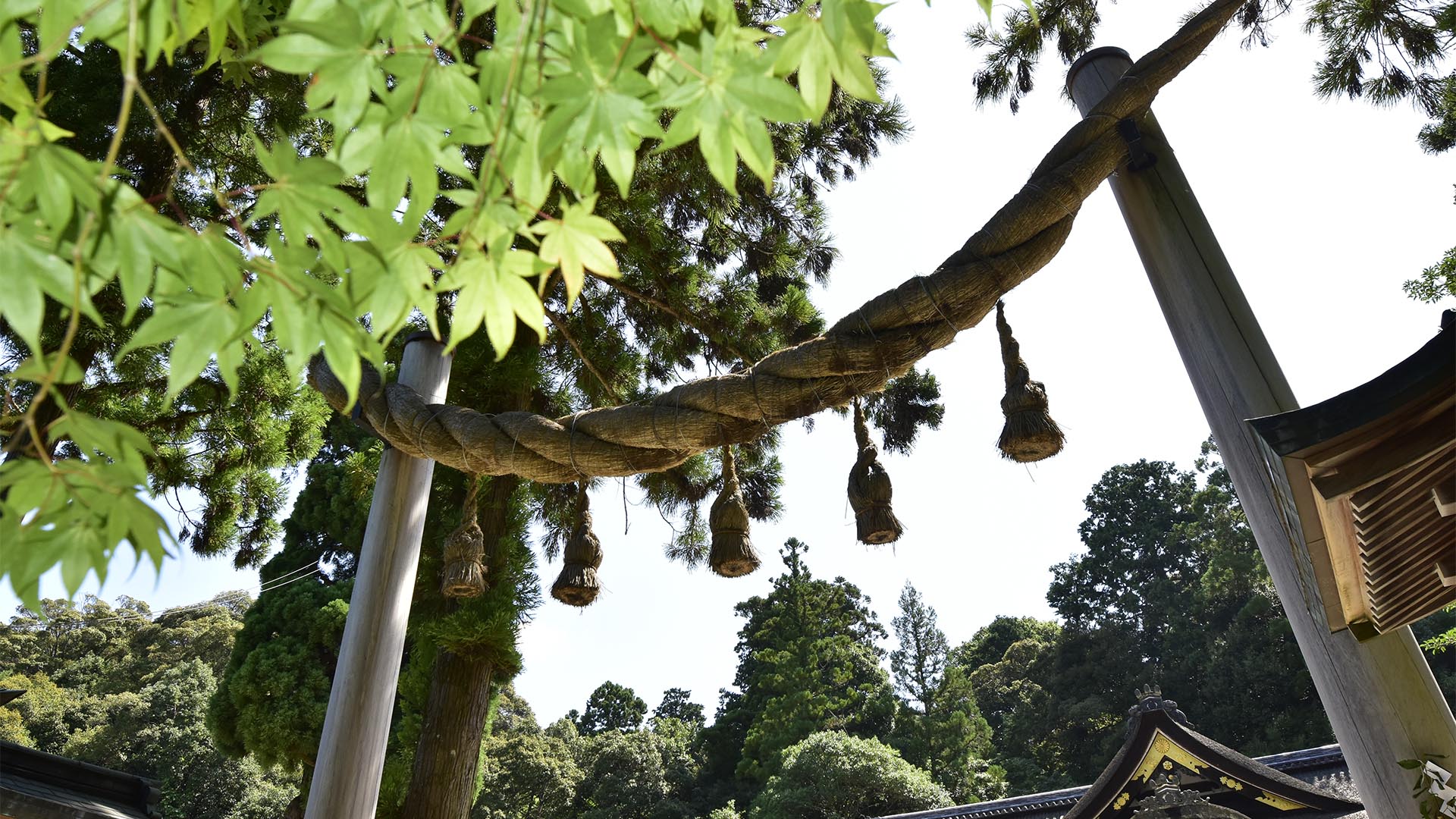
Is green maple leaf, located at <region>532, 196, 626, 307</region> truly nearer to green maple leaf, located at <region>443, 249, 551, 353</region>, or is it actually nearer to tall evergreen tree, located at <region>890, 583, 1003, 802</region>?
green maple leaf, located at <region>443, 249, 551, 353</region>

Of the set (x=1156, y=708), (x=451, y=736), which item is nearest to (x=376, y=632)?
(x=451, y=736)

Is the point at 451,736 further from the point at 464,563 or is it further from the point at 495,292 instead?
the point at 495,292

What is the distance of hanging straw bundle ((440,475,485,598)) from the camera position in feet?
8.23

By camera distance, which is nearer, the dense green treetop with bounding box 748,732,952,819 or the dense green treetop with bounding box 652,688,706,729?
the dense green treetop with bounding box 748,732,952,819

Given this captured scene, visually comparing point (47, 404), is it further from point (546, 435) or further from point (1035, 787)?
point (1035, 787)

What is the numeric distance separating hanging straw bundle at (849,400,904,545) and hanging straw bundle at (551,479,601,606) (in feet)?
2.72

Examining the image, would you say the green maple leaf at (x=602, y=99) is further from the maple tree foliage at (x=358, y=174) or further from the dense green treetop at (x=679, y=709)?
the dense green treetop at (x=679, y=709)

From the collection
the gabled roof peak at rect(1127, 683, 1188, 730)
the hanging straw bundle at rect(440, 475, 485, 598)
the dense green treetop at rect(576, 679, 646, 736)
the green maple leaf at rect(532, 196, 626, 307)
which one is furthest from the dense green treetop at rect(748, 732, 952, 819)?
the green maple leaf at rect(532, 196, 626, 307)

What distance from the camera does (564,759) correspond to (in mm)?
22047

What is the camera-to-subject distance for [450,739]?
360cm

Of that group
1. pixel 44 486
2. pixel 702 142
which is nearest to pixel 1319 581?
pixel 702 142

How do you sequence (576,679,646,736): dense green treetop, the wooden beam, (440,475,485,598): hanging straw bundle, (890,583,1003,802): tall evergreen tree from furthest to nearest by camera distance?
→ (576,679,646,736): dense green treetop → (890,583,1003,802): tall evergreen tree → (440,475,485,598): hanging straw bundle → the wooden beam

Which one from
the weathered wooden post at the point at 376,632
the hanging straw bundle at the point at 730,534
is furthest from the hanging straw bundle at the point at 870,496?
the weathered wooden post at the point at 376,632

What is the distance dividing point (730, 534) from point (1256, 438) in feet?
4.02
